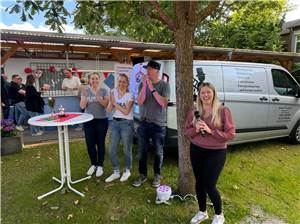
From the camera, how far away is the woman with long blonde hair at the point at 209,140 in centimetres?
294

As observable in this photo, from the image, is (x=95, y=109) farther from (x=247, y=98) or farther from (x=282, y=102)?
(x=282, y=102)

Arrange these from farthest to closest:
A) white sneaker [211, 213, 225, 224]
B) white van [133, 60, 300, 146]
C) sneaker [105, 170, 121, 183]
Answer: white van [133, 60, 300, 146] → sneaker [105, 170, 121, 183] → white sneaker [211, 213, 225, 224]

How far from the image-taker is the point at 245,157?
18.6ft

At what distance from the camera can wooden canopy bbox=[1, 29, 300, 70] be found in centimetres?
726

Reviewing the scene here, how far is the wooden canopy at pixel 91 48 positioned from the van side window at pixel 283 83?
142 inches

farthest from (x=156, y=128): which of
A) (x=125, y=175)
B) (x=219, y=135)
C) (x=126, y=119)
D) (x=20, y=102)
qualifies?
(x=20, y=102)

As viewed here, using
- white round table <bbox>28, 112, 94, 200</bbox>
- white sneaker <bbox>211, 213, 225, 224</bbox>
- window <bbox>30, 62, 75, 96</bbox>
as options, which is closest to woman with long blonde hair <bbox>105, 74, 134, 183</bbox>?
white round table <bbox>28, 112, 94, 200</bbox>

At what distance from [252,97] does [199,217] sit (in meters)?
3.45

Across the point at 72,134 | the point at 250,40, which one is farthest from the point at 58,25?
the point at 250,40

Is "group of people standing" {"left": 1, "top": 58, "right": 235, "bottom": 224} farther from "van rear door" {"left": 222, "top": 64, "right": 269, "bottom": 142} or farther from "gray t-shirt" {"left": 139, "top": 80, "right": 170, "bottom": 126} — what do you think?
"van rear door" {"left": 222, "top": 64, "right": 269, "bottom": 142}

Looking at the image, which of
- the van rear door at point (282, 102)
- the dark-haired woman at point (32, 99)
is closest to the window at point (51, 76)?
the dark-haired woman at point (32, 99)

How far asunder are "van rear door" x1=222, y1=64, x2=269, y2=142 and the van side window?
384 mm

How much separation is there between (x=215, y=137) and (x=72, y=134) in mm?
5740

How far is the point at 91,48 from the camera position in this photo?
29.4 feet
